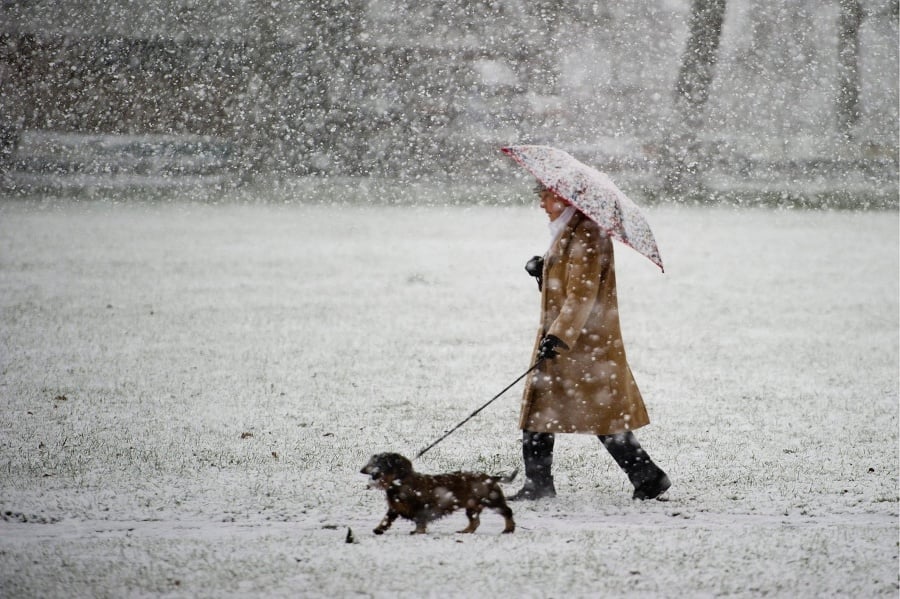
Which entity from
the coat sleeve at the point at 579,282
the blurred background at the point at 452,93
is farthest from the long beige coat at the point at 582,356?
the blurred background at the point at 452,93

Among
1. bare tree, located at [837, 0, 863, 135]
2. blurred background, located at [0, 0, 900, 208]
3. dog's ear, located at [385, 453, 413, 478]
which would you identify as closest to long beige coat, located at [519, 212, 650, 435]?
dog's ear, located at [385, 453, 413, 478]

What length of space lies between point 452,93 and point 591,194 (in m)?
13.1

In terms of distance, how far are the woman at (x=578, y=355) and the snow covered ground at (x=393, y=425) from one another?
12.9 inches

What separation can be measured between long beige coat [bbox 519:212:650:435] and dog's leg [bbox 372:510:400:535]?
664mm

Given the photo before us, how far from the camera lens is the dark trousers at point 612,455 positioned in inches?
147

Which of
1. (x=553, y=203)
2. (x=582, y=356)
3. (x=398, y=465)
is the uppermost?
(x=553, y=203)

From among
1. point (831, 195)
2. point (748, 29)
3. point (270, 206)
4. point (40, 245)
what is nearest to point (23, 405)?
point (40, 245)

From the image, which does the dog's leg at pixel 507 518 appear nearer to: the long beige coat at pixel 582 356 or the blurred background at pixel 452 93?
the long beige coat at pixel 582 356

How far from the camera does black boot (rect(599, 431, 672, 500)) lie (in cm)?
374

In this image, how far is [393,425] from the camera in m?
5.04

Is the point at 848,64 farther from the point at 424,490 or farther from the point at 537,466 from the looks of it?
the point at 424,490

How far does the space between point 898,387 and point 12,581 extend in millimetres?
5109

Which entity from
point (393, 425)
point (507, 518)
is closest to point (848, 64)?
point (393, 425)

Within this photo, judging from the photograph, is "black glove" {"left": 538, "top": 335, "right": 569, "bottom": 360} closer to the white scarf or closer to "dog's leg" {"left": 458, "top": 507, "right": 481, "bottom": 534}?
the white scarf
